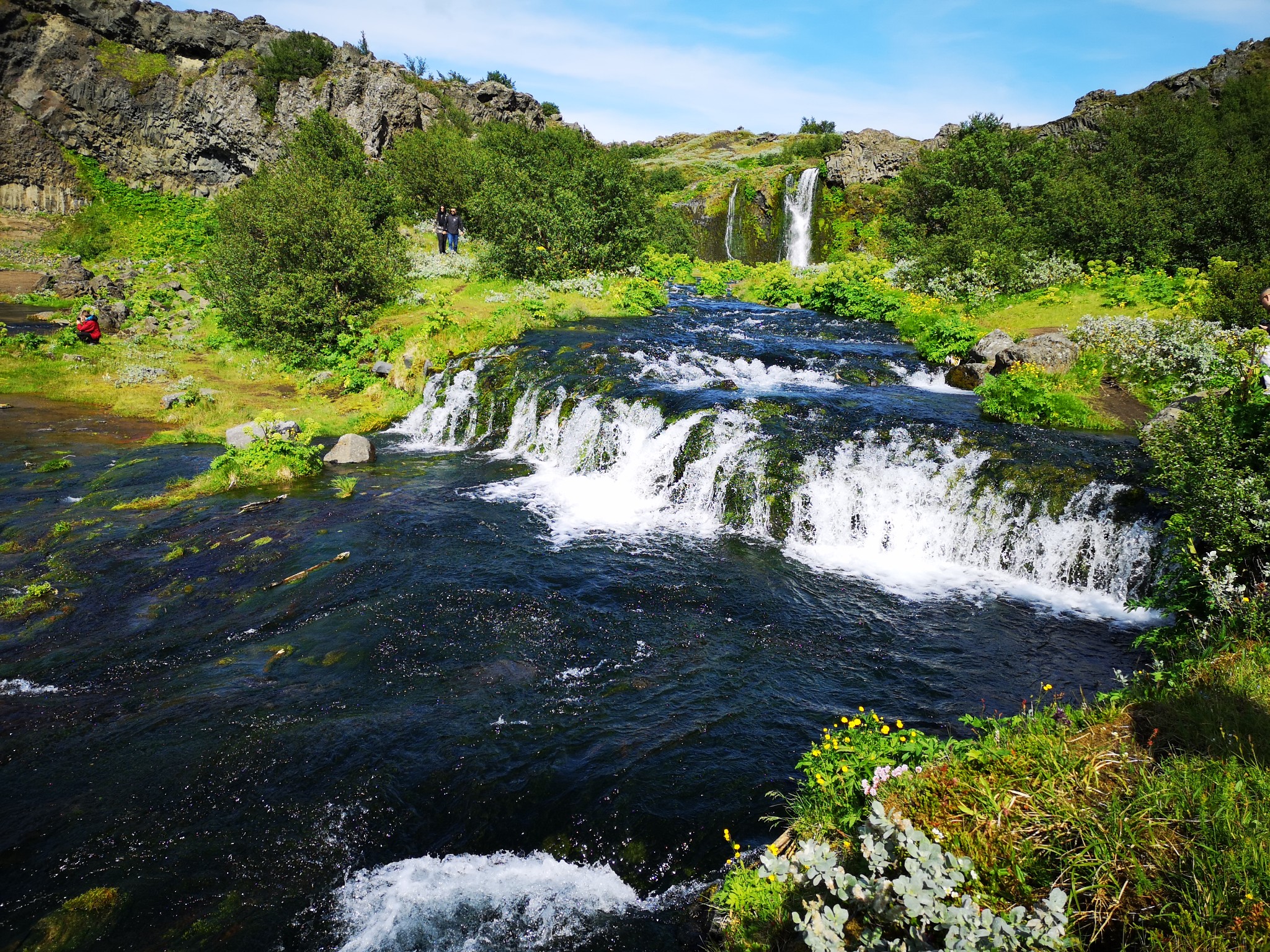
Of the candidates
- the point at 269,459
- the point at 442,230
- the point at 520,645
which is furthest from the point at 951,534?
the point at 442,230

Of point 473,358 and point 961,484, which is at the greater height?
point 473,358

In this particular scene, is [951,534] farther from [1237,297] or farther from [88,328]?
[88,328]

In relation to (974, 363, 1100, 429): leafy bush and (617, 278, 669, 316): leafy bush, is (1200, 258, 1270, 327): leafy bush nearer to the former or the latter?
(974, 363, 1100, 429): leafy bush

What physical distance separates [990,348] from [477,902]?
19.2 meters

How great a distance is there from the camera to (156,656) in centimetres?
847

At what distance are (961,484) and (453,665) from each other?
33.5 feet

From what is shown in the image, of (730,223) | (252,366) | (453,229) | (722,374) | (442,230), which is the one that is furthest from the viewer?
(730,223)

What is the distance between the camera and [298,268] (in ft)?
75.9

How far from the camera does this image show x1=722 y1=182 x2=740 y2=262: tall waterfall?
51375 millimetres

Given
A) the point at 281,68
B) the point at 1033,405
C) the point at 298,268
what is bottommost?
the point at 1033,405

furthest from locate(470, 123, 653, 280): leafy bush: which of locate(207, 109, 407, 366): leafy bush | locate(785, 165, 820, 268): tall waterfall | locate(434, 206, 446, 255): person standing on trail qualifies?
locate(785, 165, 820, 268): tall waterfall

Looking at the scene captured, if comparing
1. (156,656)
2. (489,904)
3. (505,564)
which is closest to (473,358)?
(505,564)

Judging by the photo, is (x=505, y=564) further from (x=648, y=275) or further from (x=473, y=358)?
(x=648, y=275)

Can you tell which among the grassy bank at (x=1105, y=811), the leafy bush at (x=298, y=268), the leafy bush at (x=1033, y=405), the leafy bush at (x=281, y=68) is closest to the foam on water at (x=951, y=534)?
the leafy bush at (x=1033, y=405)
